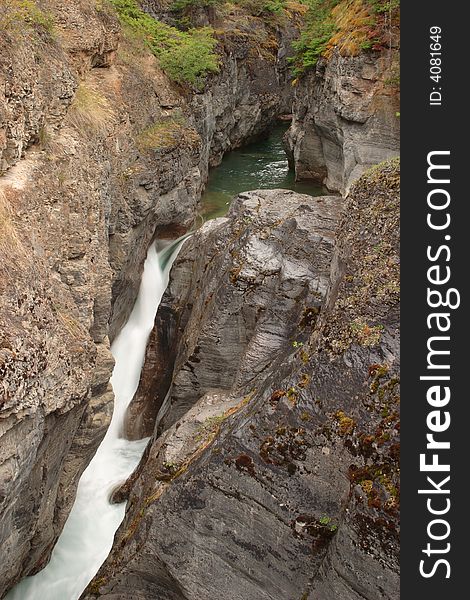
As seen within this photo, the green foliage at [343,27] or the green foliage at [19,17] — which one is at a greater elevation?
the green foliage at [343,27]

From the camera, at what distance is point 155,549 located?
29.7 feet

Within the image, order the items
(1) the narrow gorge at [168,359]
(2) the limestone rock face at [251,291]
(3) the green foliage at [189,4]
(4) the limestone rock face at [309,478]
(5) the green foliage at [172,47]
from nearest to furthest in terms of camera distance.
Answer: (4) the limestone rock face at [309,478], (1) the narrow gorge at [168,359], (2) the limestone rock face at [251,291], (5) the green foliage at [172,47], (3) the green foliage at [189,4]

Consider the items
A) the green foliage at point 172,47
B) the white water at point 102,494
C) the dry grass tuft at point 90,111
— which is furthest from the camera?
the green foliage at point 172,47

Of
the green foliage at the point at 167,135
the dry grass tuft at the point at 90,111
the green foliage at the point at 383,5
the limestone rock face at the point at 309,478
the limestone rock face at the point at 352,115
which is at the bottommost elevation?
the limestone rock face at the point at 309,478

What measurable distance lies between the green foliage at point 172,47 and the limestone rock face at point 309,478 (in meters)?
21.0

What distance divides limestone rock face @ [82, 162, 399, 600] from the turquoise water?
18.3 metres

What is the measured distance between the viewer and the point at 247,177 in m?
33.3

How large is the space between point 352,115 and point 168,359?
49.8 ft

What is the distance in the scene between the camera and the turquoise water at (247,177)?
29.1m

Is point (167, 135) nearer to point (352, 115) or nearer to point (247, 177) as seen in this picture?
point (352, 115)

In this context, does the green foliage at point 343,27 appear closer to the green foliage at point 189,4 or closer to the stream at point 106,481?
the green foliage at point 189,4

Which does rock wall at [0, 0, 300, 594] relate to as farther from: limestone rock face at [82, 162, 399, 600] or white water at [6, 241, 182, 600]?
limestone rock face at [82, 162, 399, 600]

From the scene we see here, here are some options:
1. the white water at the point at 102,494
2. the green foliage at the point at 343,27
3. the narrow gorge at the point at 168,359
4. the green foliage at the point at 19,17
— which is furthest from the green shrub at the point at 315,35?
the green foliage at the point at 19,17

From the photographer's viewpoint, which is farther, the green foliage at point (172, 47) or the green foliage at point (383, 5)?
the green foliage at point (172, 47)
